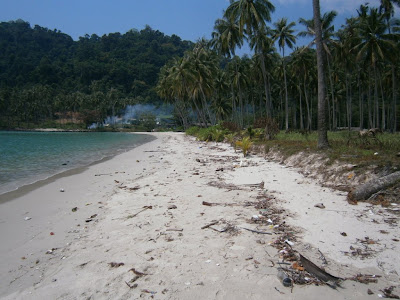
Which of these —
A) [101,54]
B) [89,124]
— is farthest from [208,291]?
[101,54]

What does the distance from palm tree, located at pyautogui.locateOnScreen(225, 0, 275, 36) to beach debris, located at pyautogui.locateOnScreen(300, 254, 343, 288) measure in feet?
86.3

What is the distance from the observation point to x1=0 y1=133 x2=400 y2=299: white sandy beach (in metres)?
3.10

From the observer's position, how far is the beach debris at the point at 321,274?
9.92 feet

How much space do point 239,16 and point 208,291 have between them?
2828 centimetres

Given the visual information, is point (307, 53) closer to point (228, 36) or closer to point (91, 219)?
point (228, 36)

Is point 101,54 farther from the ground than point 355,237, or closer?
farther from the ground

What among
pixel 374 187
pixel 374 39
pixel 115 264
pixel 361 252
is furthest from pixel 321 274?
pixel 374 39

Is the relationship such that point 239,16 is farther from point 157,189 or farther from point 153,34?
point 153,34

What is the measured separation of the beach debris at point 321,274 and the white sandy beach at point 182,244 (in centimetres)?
9

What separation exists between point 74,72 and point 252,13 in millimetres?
125675

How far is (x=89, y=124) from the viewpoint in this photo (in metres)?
94.8

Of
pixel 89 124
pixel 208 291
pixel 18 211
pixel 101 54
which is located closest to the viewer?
pixel 208 291

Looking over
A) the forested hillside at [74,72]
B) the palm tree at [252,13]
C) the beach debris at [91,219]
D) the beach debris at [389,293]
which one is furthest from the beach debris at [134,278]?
the forested hillside at [74,72]

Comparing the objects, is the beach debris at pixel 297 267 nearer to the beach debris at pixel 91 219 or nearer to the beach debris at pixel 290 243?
the beach debris at pixel 290 243
